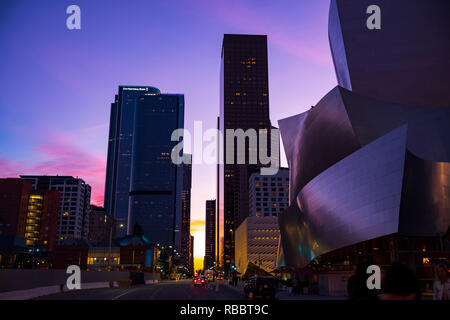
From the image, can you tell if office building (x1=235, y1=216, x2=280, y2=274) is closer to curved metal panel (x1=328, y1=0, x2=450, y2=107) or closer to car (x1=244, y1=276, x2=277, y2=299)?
curved metal panel (x1=328, y1=0, x2=450, y2=107)

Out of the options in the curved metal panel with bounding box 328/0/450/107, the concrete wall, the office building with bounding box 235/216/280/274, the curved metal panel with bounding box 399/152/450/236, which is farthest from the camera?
the office building with bounding box 235/216/280/274

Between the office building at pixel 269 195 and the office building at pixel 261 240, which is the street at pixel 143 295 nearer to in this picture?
the office building at pixel 261 240

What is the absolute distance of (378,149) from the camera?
33.8 metres

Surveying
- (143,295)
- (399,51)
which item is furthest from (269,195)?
(143,295)

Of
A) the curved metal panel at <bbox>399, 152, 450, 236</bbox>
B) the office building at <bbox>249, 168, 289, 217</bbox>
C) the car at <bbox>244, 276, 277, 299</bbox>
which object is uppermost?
the office building at <bbox>249, 168, 289, 217</bbox>

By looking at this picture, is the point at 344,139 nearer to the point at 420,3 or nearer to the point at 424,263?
the point at 424,263

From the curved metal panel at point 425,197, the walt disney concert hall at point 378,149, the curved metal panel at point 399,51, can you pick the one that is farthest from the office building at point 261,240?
the curved metal panel at point 425,197

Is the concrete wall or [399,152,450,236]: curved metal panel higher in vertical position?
[399,152,450,236]: curved metal panel

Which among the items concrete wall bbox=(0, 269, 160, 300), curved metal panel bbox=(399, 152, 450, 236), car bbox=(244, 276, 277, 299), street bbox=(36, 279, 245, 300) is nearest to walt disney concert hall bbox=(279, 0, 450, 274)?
curved metal panel bbox=(399, 152, 450, 236)

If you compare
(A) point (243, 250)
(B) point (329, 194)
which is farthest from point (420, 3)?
(A) point (243, 250)

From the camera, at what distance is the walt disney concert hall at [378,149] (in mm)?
32250

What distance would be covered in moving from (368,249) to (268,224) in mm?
133311

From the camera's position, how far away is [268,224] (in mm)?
169625

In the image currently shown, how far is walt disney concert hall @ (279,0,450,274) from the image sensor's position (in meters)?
32.2
